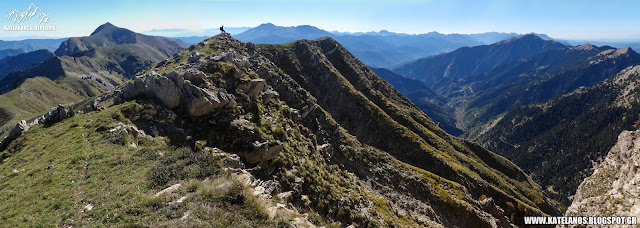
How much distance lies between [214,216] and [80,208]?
9.72 meters

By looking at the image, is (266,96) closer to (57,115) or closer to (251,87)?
(251,87)

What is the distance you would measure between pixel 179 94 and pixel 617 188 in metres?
76.4

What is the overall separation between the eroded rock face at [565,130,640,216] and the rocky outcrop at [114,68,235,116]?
60538 mm

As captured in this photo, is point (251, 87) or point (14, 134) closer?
point (14, 134)

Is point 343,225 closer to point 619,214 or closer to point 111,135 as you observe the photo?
point 111,135

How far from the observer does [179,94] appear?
113 ft

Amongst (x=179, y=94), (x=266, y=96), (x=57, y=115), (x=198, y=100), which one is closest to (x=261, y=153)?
(x=198, y=100)

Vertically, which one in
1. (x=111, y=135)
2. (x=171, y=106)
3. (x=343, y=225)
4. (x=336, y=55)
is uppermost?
(x=336, y=55)

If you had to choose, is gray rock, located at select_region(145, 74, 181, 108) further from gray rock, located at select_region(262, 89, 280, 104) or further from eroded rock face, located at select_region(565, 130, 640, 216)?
eroded rock face, located at select_region(565, 130, 640, 216)

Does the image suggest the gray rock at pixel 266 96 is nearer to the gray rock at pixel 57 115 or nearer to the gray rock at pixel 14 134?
the gray rock at pixel 57 115

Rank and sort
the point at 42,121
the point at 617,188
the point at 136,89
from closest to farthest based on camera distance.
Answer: the point at 42,121
the point at 136,89
the point at 617,188

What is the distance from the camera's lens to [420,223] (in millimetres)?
45094

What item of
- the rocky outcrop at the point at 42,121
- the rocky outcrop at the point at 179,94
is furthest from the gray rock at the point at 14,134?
the rocky outcrop at the point at 179,94

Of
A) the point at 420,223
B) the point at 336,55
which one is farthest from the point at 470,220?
the point at 336,55
